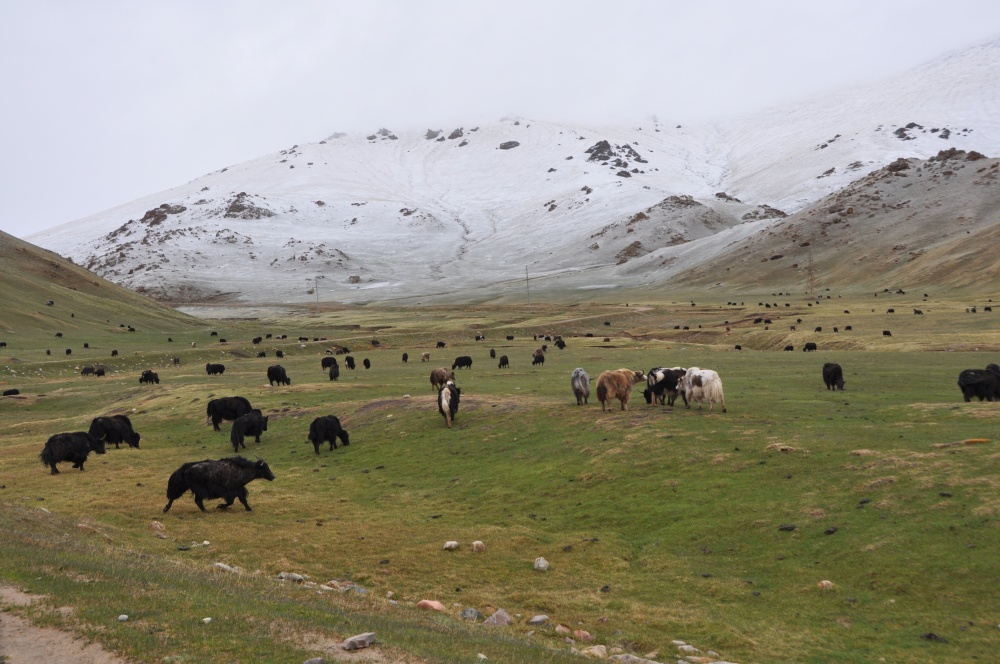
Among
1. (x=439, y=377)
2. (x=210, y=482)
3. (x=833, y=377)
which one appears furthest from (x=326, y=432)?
(x=833, y=377)

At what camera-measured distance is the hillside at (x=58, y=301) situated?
8825 centimetres

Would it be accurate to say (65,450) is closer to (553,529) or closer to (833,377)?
(553,529)

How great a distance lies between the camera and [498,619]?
1189 centimetres

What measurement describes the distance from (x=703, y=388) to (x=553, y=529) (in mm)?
10983

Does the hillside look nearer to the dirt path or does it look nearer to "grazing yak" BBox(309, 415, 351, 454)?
"grazing yak" BBox(309, 415, 351, 454)

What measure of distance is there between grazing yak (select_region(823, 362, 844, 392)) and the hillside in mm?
75688

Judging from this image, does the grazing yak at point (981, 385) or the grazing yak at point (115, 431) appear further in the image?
the grazing yak at point (115, 431)

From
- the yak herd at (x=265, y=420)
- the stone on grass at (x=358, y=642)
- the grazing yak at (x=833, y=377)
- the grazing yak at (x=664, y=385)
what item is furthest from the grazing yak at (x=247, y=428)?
the grazing yak at (x=833, y=377)

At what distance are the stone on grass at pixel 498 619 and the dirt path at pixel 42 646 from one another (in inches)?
215

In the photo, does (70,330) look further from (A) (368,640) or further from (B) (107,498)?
(A) (368,640)

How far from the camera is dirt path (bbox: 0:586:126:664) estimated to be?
7.99 meters

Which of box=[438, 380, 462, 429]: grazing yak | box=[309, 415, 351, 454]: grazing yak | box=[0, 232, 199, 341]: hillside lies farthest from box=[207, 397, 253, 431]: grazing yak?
box=[0, 232, 199, 341]: hillside

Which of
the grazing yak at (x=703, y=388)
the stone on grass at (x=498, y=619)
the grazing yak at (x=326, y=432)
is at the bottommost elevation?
the stone on grass at (x=498, y=619)

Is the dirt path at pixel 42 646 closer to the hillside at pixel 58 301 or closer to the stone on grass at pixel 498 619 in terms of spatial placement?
the stone on grass at pixel 498 619
